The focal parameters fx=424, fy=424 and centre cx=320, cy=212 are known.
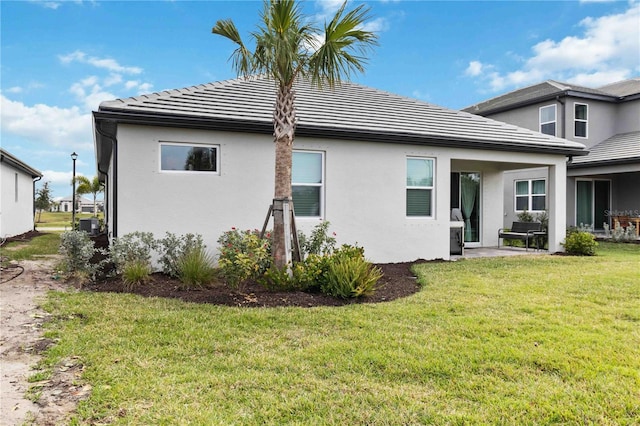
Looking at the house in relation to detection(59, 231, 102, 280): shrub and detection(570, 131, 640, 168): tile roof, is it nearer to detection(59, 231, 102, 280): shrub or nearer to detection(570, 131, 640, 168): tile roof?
detection(59, 231, 102, 280): shrub

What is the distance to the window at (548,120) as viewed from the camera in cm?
1914

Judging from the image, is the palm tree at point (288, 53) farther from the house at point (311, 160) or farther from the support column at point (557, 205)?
the support column at point (557, 205)

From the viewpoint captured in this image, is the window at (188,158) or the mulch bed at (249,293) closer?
the mulch bed at (249,293)

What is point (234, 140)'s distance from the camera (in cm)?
898

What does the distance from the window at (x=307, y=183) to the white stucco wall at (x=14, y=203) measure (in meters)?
13.1

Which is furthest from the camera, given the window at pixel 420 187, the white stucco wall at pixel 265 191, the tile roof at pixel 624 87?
the tile roof at pixel 624 87

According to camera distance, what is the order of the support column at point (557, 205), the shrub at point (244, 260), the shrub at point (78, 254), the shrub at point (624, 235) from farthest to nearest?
the shrub at point (624, 235) < the support column at point (557, 205) < the shrub at point (78, 254) < the shrub at point (244, 260)

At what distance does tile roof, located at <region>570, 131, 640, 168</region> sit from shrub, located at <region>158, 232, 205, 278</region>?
16220 millimetres

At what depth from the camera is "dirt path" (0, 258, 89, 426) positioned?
303 centimetres

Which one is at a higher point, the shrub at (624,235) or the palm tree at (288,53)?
the palm tree at (288,53)

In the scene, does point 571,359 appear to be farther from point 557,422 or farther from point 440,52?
point 440,52

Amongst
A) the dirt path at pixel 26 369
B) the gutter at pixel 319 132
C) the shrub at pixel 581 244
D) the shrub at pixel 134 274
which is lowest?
the dirt path at pixel 26 369

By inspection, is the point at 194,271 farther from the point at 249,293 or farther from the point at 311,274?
the point at 311,274

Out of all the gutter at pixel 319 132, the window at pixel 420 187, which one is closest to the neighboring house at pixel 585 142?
the gutter at pixel 319 132
